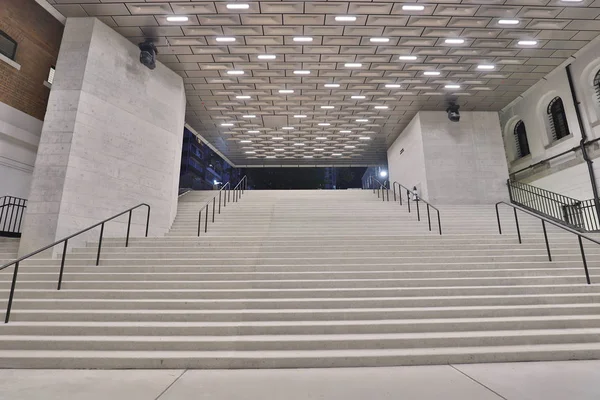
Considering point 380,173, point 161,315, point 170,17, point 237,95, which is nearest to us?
point 161,315

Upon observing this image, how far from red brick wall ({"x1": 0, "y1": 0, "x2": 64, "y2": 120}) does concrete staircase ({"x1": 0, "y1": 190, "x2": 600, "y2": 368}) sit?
6.27m

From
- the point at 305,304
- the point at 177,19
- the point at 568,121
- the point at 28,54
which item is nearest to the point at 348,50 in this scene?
the point at 177,19

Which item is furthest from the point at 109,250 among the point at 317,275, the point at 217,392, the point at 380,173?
the point at 380,173

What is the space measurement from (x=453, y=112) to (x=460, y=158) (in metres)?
2.14

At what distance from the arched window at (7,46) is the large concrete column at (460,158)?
51.1 feet

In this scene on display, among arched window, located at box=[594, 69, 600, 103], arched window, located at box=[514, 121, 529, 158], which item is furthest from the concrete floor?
arched window, located at box=[514, 121, 529, 158]

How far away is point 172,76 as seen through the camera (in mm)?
10977

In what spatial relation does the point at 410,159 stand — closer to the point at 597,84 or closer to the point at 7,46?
the point at 597,84

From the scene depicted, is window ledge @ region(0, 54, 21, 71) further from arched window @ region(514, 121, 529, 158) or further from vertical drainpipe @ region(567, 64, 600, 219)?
arched window @ region(514, 121, 529, 158)

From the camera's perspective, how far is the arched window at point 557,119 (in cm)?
1340

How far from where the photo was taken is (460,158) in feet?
45.6

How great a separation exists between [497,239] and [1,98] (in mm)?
14458

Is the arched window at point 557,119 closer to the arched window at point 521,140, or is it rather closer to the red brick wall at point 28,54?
the arched window at point 521,140

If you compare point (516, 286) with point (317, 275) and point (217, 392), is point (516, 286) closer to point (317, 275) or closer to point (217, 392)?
point (317, 275)
